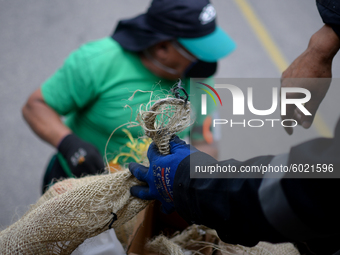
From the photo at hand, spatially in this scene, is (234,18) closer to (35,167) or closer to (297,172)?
(35,167)

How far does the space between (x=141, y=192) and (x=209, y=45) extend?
945mm

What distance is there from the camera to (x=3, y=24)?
3.39 m

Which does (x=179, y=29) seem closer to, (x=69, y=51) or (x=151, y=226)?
(x=151, y=226)

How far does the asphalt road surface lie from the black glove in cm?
117

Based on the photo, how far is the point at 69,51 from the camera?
3.39m

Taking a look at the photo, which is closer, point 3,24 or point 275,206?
point 275,206

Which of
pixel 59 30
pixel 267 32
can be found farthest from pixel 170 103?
pixel 267 32

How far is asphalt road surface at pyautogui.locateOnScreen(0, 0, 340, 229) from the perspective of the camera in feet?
8.72

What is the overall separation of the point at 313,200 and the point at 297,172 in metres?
0.06

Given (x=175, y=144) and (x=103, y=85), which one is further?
(x=103, y=85)

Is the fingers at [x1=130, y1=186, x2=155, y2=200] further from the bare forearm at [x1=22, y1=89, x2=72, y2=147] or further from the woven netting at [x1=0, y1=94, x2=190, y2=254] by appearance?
the bare forearm at [x1=22, y1=89, x2=72, y2=147]

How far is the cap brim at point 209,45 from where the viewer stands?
1.53 meters

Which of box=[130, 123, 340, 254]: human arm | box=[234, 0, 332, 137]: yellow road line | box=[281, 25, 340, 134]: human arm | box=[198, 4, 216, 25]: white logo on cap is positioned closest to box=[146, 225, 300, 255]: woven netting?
box=[130, 123, 340, 254]: human arm

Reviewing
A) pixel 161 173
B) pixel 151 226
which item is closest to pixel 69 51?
pixel 151 226
